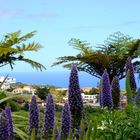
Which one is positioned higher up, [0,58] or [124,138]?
[0,58]

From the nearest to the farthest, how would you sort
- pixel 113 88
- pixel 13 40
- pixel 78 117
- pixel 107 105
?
pixel 78 117 < pixel 107 105 < pixel 113 88 < pixel 13 40

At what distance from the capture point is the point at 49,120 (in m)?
3.49

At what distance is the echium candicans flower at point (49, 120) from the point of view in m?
3.45

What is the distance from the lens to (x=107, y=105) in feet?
13.1

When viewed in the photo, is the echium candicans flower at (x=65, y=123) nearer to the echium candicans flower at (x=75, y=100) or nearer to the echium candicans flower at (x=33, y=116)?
the echium candicans flower at (x=75, y=100)

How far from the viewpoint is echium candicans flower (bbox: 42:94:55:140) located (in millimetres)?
3451

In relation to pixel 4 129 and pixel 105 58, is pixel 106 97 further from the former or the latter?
pixel 105 58

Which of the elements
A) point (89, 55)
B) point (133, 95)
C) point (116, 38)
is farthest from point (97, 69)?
point (133, 95)

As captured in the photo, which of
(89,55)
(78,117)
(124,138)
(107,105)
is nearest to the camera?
(124,138)

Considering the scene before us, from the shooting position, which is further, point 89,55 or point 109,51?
point 109,51

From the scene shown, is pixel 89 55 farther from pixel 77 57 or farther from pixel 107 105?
pixel 107 105

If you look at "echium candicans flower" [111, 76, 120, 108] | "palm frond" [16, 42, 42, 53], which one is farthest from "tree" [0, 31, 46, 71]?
"echium candicans flower" [111, 76, 120, 108]

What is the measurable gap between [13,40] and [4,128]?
17033mm

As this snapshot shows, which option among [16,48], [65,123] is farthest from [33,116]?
[16,48]
